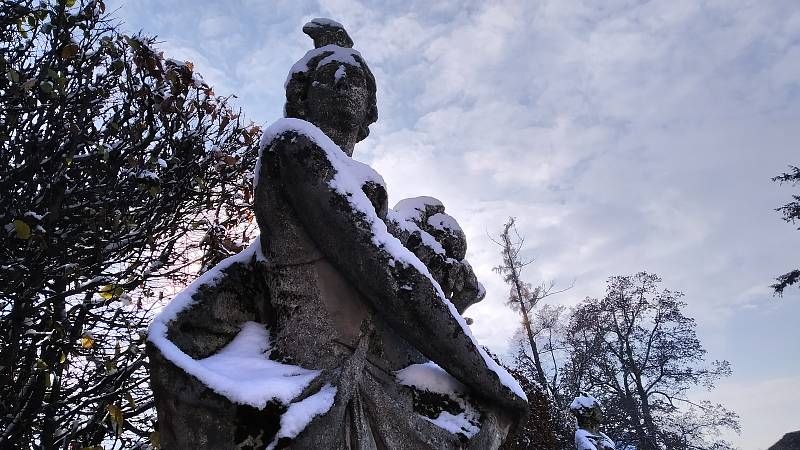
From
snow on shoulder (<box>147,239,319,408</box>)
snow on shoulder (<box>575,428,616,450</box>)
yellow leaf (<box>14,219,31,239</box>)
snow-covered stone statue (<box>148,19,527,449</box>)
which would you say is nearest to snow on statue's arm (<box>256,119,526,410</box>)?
snow-covered stone statue (<box>148,19,527,449</box>)

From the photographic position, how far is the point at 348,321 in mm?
1970

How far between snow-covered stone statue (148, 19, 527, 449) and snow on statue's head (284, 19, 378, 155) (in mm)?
330

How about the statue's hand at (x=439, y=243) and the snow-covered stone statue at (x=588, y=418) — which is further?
the snow-covered stone statue at (x=588, y=418)

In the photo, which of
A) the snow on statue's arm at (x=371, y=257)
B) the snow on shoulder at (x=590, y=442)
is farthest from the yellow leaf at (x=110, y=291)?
the snow on shoulder at (x=590, y=442)

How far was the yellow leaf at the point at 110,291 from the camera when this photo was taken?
5.31 metres

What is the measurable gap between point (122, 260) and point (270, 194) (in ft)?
16.0

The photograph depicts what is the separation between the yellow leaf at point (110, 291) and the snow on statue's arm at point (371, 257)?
433 cm

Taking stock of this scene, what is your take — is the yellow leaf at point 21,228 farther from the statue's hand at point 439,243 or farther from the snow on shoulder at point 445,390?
the snow on shoulder at point 445,390

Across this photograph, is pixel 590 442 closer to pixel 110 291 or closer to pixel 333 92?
pixel 333 92

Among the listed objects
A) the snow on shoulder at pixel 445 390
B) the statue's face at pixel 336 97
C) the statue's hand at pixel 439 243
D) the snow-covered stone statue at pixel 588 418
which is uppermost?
the statue's face at pixel 336 97

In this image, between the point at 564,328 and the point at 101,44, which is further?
the point at 564,328

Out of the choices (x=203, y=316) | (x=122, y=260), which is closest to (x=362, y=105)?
(x=203, y=316)

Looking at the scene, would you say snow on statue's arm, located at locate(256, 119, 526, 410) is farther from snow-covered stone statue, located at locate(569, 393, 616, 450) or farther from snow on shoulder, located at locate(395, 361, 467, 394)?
snow-covered stone statue, located at locate(569, 393, 616, 450)

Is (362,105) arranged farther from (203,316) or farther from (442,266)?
(203,316)
